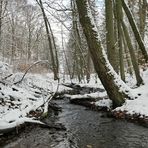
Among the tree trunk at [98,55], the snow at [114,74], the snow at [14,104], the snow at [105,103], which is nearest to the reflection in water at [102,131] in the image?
the snow at [105,103]

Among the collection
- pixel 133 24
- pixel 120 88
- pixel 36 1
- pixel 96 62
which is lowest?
pixel 120 88

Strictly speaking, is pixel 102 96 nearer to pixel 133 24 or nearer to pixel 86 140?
pixel 133 24

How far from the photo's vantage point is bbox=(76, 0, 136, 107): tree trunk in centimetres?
939

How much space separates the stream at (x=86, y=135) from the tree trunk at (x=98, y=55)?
105 centimetres

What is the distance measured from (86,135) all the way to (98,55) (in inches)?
126

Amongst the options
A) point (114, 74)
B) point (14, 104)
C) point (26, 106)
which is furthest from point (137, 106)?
point (14, 104)

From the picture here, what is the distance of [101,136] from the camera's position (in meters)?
7.35

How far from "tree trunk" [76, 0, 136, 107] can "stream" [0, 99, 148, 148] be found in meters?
1.05

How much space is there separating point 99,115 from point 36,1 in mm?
16575

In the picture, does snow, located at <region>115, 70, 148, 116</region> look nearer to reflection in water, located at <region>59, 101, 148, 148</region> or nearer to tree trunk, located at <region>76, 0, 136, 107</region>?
tree trunk, located at <region>76, 0, 136, 107</region>

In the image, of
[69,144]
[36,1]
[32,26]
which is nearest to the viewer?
[69,144]

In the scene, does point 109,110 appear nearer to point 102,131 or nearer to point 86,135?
point 102,131

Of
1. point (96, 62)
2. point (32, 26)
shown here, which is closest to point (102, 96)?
point (96, 62)

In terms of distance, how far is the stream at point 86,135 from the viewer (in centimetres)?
648
